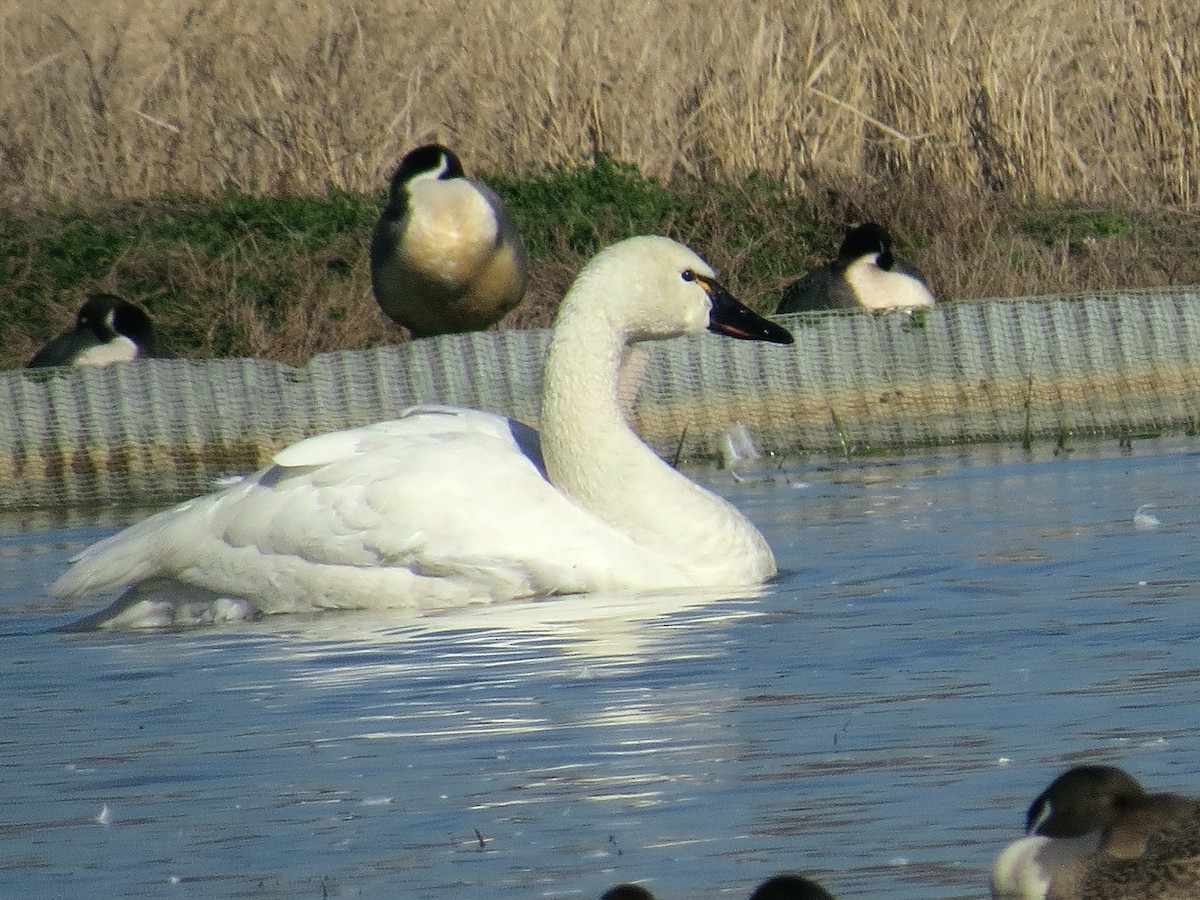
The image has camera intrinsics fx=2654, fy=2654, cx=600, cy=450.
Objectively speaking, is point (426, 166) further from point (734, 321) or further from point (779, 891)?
point (779, 891)

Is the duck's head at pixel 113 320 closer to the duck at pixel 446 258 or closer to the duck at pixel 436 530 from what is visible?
the duck at pixel 446 258

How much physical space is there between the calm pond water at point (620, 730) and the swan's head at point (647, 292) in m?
0.83

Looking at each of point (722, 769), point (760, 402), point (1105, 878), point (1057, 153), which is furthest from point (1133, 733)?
point (1057, 153)

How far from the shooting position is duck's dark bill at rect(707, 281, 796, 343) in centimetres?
838

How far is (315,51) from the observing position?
1845cm

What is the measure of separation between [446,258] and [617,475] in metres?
6.50

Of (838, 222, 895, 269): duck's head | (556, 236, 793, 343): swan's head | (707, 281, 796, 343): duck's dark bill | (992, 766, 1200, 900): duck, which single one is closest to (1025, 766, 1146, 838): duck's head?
(992, 766, 1200, 900): duck

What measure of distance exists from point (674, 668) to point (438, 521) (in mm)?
1496

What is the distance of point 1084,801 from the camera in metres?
4.01

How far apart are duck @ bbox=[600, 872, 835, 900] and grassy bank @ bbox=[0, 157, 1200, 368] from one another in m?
10.9

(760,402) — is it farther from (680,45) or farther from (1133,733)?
(1133,733)

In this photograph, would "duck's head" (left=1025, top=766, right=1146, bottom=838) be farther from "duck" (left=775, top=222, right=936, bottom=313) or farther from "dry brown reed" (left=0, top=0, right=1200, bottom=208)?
"dry brown reed" (left=0, top=0, right=1200, bottom=208)

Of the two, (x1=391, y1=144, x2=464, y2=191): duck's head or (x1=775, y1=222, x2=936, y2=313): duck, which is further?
(x1=391, y1=144, x2=464, y2=191): duck's head

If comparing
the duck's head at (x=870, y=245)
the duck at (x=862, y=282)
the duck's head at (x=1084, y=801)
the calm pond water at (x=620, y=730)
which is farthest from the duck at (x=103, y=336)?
the duck's head at (x=1084, y=801)
